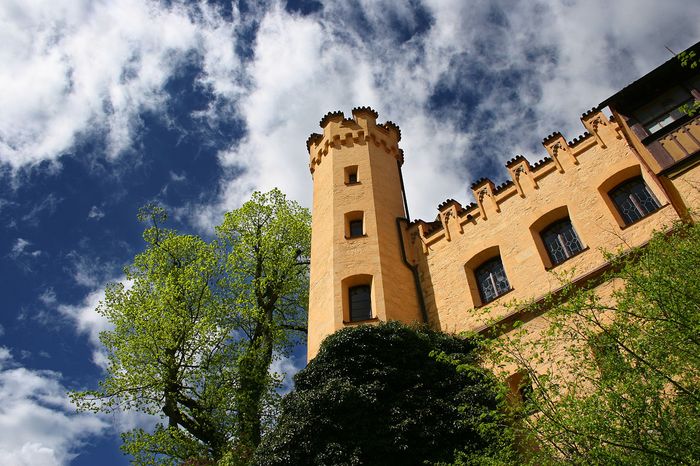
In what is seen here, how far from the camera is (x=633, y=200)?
13.1 m

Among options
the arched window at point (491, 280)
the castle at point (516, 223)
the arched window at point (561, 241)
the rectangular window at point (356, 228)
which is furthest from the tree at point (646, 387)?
the rectangular window at point (356, 228)

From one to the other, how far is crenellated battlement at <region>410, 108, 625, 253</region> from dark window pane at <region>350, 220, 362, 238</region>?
76.5 inches

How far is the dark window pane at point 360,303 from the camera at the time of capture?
15258 mm

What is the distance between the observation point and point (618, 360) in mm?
7605

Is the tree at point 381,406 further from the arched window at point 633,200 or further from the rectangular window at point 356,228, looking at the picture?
the arched window at point 633,200

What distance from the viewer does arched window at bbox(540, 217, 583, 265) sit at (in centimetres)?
1363

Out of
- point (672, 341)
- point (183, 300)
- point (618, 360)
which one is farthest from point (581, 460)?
point (183, 300)

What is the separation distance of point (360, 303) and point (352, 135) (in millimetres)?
8366

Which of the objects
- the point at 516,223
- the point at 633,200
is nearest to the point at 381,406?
the point at 516,223

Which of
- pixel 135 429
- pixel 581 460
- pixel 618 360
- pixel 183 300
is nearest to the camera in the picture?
pixel 581 460

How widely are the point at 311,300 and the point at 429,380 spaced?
5.52 m

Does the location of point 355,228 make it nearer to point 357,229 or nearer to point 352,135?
point 357,229

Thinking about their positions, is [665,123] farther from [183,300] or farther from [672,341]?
[183,300]

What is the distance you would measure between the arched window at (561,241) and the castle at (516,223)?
32mm
